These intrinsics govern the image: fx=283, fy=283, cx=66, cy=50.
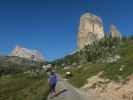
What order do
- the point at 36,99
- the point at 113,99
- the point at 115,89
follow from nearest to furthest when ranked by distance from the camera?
the point at 113,99, the point at 36,99, the point at 115,89

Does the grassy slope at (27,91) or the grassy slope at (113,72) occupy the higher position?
the grassy slope at (113,72)

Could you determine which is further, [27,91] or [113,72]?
[113,72]

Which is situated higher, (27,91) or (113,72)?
(113,72)

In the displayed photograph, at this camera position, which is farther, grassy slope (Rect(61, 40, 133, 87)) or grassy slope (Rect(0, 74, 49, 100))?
grassy slope (Rect(61, 40, 133, 87))

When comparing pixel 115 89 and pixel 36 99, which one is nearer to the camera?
pixel 36 99

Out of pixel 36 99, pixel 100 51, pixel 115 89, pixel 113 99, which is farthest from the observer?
pixel 100 51

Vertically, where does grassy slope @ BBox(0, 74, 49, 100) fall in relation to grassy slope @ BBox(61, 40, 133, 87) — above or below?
below

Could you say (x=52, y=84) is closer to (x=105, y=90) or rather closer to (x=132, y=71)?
(x=105, y=90)

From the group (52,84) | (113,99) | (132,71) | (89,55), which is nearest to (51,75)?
(52,84)

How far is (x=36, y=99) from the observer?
2648 centimetres

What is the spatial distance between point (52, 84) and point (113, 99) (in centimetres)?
871

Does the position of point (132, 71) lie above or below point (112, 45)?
below

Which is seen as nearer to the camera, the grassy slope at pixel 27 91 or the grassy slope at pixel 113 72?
the grassy slope at pixel 27 91

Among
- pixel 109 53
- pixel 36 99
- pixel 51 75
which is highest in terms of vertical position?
pixel 109 53
